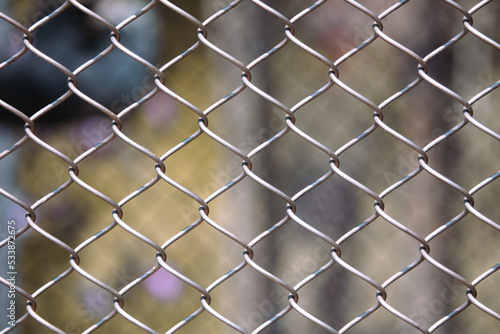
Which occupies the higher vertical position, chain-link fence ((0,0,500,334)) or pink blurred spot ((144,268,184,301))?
chain-link fence ((0,0,500,334))

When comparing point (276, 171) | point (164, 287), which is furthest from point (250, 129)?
point (164, 287)

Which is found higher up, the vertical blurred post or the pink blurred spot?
the vertical blurred post

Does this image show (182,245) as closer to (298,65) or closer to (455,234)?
(298,65)

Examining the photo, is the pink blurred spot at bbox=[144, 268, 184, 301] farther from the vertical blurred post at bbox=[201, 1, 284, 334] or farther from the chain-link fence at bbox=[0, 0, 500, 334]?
the vertical blurred post at bbox=[201, 1, 284, 334]

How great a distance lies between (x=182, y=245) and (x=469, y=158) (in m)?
1.20

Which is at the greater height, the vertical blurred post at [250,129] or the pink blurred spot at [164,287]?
the vertical blurred post at [250,129]

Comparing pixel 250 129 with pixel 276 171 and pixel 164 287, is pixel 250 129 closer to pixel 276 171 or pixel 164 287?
pixel 276 171

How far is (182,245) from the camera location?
7.39 ft

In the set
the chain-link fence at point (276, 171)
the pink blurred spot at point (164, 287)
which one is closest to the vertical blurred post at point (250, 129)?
the chain-link fence at point (276, 171)

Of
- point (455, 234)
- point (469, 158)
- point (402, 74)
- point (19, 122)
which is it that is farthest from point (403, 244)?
point (19, 122)

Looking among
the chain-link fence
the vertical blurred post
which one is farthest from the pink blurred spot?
the vertical blurred post

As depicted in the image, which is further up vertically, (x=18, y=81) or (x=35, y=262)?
(x=18, y=81)

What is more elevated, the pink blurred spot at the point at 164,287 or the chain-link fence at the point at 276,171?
the chain-link fence at the point at 276,171

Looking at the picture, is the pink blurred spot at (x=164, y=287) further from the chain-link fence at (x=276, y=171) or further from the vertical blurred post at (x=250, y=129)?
the vertical blurred post at (x=250, y=129)
